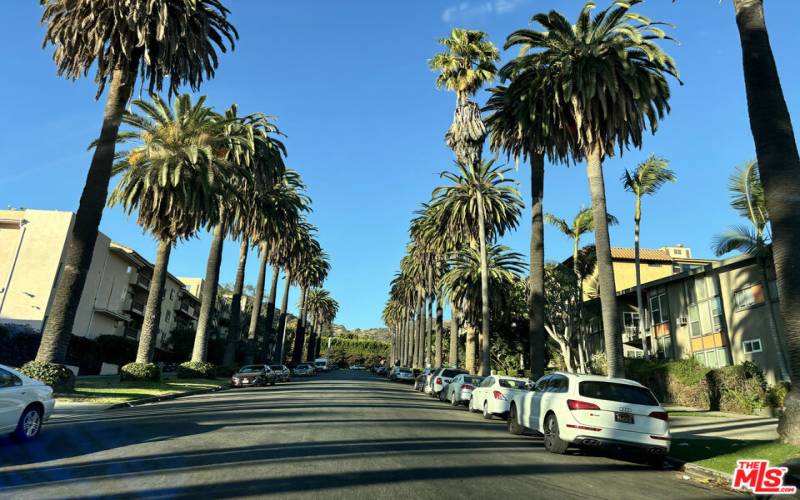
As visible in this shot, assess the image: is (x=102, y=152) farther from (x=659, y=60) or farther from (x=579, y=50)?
(x=659, y=60)

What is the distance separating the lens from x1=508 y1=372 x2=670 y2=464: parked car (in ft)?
31.5

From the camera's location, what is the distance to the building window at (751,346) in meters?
24.1

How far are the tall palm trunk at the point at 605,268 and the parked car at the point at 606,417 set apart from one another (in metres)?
6.89

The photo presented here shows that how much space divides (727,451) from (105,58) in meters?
24.3

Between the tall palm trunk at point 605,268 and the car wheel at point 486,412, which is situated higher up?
the tall palm trunk at point 605,268

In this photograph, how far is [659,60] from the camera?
18781 mm

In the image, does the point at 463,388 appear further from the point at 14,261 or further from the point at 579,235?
the point at 14,261

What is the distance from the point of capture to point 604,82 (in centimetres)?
1922

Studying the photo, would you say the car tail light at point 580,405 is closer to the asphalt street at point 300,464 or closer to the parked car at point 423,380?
the asphalt street at point 300,464

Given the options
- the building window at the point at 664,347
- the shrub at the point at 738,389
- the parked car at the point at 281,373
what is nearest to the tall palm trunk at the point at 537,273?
the shrub at the point at 738,389

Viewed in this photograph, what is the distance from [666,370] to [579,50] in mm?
15814

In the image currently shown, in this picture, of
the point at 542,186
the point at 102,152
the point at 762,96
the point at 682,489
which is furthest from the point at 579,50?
the point at 102,152

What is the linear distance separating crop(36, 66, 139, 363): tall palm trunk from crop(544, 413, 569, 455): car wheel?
1655cm

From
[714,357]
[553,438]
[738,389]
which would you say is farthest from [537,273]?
[553,438]
